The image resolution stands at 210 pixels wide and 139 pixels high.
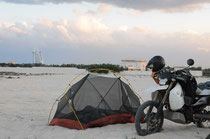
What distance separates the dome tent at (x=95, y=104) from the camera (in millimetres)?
5543

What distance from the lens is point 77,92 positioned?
5809mm

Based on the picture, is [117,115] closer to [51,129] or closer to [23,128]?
[51,129]

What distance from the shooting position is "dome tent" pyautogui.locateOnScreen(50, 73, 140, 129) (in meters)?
5.54

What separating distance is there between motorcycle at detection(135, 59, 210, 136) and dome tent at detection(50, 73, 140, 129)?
0.95m

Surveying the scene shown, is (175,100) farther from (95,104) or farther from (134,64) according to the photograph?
(134,64)

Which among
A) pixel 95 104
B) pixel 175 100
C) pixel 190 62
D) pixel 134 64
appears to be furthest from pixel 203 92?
pixel 134 64

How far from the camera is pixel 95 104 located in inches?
230

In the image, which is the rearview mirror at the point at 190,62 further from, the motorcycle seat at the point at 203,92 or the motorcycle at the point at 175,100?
the motorcycle seat at the point at 203,92

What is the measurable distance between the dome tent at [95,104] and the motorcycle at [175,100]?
3.10ft

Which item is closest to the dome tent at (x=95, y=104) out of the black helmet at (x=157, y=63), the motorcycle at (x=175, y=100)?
the motorcycle at (x=175, y=100)

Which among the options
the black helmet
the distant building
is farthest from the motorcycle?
the distant building

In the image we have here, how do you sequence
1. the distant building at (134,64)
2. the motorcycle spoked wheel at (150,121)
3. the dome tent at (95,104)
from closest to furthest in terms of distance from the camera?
the motorcycle spoked wheel at (150,121) → the dome tent at (95,104) → the distant building at (134,64)

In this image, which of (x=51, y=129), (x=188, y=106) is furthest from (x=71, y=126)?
(x=188, y=106)

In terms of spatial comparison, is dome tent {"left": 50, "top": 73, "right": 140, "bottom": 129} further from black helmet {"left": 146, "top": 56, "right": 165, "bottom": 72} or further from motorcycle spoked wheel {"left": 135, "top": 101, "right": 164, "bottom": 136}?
black helmet {"left": 146, "top": 56, "right": 165, "bottom": 72}
